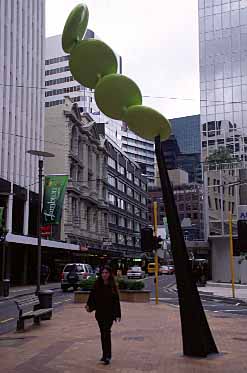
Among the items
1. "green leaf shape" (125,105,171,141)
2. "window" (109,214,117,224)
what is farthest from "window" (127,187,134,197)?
"green leaf shape" (125,105,171,141)

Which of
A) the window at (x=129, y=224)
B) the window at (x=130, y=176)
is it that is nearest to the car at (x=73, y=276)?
the window at (x=129, y=224)

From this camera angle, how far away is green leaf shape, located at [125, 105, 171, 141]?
10.3 metres

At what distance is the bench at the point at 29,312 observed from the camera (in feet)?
45.7

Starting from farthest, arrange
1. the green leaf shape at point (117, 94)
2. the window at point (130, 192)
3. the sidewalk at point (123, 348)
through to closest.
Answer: the window at point (130, 192) < the green leaf shape at point (117, 94) < the sidewalk at point (123, 348)

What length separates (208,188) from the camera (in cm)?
5291

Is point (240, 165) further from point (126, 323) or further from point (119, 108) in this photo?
point (119, 108)

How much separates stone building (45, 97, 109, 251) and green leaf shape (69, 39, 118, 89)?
47.7 m

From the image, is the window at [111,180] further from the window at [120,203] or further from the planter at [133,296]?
the planter at [133,296]

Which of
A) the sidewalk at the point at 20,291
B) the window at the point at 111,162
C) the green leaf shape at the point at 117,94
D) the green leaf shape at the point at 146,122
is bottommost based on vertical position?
the sidewalk at the point at 20,291

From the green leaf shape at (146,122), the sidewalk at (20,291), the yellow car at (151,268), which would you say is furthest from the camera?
the yellow car at (151,268)

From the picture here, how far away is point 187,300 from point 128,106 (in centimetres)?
380

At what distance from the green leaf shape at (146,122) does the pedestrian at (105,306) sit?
2.86 m

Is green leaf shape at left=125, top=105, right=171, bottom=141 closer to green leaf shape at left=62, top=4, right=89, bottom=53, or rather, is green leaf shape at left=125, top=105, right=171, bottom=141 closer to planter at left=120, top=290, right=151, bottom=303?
green leaf shape at left=62, top=4, right=89, bottom=53

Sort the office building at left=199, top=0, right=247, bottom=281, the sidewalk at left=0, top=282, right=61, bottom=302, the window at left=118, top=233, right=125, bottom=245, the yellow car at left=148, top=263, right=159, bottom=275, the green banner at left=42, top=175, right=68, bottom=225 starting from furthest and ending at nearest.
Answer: the window at left=118, top=233, right=125, bottom=245, the yellow car at left=148, top=263, right=159, bottom=275, the office building at left=199, top=0, right=247, bottom=281, the green banner at left=42, top=175, right=68, bottom=225, the sidewalk at left=0, top=282, right=61, bottom=302
